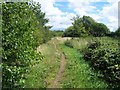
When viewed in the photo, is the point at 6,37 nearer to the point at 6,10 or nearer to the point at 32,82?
the point at 6,10

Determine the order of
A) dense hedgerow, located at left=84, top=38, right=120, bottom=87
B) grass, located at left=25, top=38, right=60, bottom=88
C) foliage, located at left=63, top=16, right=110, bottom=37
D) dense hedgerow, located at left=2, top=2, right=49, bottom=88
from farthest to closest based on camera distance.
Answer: foliage, located at left=63, top=16, right=110, bottom=37
grass, located at left=25, top=38, right=60, bottom=88
dense hedgerow, located at left=84, top=38, right=120, bottom=87
dense hedgerow, located at left=2, top=2, right=49, bottom=88

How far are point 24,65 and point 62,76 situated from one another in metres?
9.06

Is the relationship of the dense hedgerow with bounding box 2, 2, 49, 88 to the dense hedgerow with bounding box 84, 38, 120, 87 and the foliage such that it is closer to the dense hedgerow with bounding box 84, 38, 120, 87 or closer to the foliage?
the dense hedgerow with bounding box 84, 38, 120, 87

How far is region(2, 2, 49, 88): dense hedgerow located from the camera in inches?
397

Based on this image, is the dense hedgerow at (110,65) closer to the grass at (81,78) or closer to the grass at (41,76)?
the grass at (81,78)

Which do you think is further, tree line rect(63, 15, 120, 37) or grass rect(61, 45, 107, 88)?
tree line rect(63, 15, 120, 37)

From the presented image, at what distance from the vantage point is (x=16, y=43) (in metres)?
10.3

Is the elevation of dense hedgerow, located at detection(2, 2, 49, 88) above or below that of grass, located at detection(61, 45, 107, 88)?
above

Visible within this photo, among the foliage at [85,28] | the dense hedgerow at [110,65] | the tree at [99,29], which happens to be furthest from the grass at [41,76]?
the tree at [99,29]

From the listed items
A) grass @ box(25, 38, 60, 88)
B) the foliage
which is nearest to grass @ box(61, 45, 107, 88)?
grass @ box(25, 38, 60, 88)

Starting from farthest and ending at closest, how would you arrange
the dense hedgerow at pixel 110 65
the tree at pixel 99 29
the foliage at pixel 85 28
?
the tree at pixel 99 29
the foliage at pixel 85 28
the dense hedgerow at pixel 110 65

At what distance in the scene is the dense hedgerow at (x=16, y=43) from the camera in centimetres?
1008

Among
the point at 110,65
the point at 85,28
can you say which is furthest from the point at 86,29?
the point at 110,65

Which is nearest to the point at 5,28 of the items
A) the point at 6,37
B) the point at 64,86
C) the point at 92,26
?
the point at 6,37
